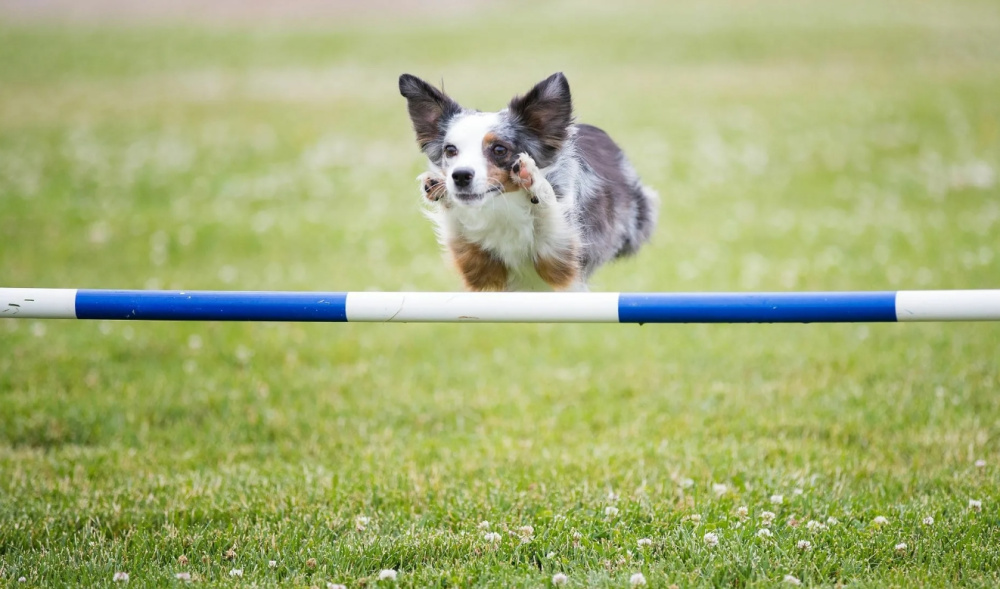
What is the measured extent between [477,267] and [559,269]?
29 centimetres

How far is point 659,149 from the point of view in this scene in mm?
13273

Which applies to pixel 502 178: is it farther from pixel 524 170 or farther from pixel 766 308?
pixel 766 308

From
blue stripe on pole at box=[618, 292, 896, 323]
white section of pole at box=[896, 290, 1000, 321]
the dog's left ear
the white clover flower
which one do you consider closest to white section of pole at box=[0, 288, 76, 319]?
the dog's left ear

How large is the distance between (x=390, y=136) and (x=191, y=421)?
29.2 ft

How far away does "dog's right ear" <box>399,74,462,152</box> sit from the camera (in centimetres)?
306

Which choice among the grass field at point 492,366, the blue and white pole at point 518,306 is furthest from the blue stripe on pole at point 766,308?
the grass field at point 492,366

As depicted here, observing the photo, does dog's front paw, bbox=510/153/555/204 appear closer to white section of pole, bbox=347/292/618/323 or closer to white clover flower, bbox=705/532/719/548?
white section of pole, bbox=347/292/618/323

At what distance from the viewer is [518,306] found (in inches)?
119

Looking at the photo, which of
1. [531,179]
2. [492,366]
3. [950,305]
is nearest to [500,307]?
[531,179]

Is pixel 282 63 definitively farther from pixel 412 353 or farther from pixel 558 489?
pixel 558 489

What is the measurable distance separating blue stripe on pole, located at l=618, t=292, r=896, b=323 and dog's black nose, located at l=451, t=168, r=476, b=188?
0.60 meters

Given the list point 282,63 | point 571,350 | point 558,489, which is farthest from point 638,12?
point 558,489

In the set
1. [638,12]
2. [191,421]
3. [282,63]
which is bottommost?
[191,421]

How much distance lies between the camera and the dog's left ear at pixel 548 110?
294cm
